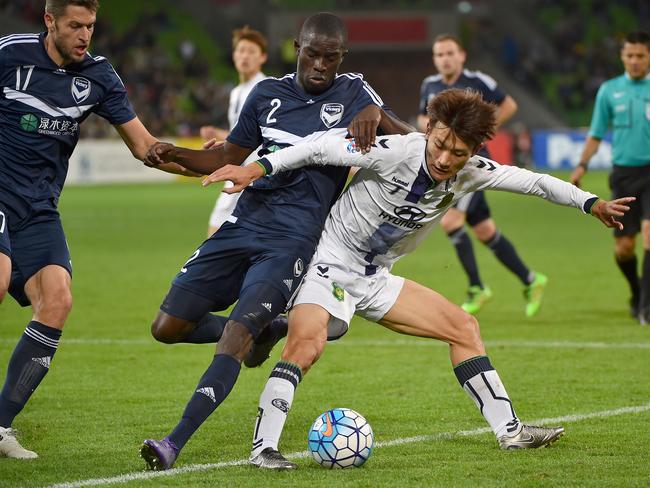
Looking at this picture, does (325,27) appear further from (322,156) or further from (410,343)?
(410,343)

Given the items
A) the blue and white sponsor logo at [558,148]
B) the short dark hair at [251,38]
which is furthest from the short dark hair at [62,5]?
the blue and white sponsor logo at [558,148]

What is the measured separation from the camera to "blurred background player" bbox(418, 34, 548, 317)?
10938mm

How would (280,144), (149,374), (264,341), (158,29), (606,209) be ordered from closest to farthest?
(606,209)
(280,144)
(264,341)
(149,374)
(158,29)

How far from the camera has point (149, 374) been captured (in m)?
8.05

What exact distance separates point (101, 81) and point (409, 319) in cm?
207

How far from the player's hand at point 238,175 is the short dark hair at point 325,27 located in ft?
3.00

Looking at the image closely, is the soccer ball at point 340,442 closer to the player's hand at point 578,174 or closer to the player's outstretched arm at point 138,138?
the player's outstretched arm at point 138,138

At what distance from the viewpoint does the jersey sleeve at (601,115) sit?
10.5 meters

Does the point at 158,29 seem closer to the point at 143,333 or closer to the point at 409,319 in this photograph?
the point at 143,333

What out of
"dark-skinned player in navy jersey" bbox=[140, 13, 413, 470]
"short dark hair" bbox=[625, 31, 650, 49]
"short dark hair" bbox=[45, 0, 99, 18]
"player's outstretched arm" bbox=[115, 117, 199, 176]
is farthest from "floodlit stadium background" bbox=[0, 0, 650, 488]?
"short dark hair" bbox=[625, 31, 650, 49]

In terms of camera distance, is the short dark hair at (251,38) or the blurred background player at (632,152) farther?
the short dark hair at (251,38)

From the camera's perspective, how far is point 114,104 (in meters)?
6.17

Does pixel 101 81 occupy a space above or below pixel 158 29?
above

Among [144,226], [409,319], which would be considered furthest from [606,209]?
[144,226]
